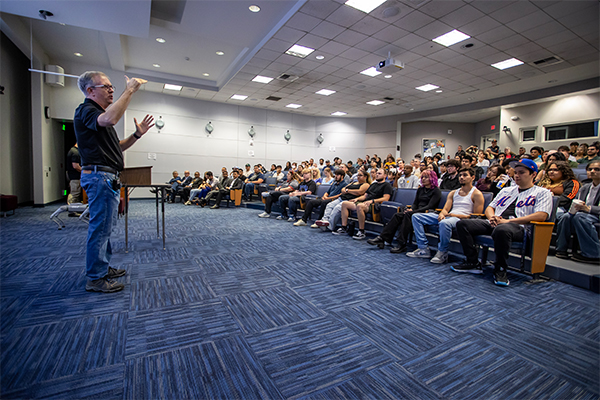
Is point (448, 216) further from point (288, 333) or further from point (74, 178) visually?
point (74, 178)

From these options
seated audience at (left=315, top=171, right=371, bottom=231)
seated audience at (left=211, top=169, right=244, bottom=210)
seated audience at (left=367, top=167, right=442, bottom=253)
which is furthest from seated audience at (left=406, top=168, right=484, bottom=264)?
seated audience at (left=211, top=169, right=244, bottom=210)

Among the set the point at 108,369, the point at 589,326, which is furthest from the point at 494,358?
the point at 108,369

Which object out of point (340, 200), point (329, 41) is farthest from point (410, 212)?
point (329, 41)

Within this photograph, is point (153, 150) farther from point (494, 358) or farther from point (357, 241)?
point (494, 358)

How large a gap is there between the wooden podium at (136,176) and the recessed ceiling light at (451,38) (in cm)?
571

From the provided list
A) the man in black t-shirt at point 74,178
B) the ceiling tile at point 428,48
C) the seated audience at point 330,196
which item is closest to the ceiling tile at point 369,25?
the ceiling tile at point 428,48

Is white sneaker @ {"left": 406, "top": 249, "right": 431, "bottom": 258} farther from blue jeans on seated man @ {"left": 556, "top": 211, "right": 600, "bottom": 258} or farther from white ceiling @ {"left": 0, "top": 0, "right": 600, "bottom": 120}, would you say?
white ceiling @ {"left": 0, "top": 0, "right": 600, "bottom": 120}

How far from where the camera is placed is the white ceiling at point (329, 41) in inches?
185

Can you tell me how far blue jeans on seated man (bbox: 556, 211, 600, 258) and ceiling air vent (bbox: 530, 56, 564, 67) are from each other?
547 centimetres

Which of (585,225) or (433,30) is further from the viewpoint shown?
(433,30)

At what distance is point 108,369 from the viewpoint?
1.24m

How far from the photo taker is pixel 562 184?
317 centimetres

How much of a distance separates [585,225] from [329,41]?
5056mm

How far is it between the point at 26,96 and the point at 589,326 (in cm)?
1093
